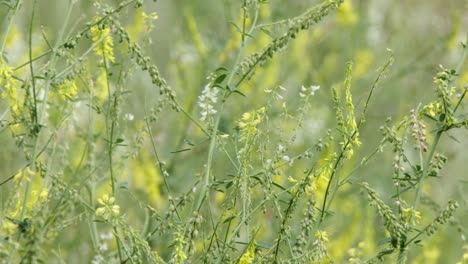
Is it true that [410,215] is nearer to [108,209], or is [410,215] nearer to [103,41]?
[108,209]

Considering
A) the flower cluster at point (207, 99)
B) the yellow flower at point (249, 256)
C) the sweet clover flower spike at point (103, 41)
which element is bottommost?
the yellow flower at point (249, 256)

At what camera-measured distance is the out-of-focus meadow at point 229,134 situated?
2.18 meters

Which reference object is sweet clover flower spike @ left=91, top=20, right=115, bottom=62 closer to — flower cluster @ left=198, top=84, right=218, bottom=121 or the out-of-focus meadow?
the out-of-focus meadow

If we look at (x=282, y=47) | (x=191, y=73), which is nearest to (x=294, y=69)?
(x=191, y=73)

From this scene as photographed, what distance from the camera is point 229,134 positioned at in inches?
118

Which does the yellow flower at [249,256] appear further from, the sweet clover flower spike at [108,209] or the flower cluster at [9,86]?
the flower cluster at [9,86]

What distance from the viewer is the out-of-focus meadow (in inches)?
86.0

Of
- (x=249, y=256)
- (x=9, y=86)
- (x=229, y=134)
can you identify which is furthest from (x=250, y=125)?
(x=229, y=134)

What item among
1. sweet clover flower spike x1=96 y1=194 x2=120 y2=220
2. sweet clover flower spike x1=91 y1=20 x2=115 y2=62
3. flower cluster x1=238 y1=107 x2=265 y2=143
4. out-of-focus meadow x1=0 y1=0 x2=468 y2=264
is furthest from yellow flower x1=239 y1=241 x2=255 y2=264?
sweet clover flower spike x1=91 y1=20 x2=115 y2=62

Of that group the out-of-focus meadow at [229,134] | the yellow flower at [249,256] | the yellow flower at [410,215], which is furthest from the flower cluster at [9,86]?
the yellow flower at [410,215]

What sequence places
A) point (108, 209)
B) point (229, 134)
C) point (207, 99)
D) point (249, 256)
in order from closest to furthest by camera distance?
point (108, 209) < point (249, 256) < point (207, 99) < point (229, 134)

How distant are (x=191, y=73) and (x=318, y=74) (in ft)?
2.18

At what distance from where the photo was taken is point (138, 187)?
433cm

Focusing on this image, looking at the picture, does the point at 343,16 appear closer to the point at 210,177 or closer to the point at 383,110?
the point at 383,110
